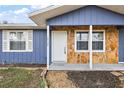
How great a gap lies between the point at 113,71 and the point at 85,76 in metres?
1.92

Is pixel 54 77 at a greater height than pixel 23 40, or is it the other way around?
pixel 23 40

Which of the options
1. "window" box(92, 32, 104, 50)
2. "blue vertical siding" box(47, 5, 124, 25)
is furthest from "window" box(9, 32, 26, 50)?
"window" box(92, 32, 104, 50)

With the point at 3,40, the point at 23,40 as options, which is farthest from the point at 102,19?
the point at 3,40

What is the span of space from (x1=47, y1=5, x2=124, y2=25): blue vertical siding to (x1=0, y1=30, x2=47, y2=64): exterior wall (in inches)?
156

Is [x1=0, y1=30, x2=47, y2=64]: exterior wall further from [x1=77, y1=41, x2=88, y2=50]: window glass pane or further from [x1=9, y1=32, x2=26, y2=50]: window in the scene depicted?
[x1=77, y1=41, x2=88, y2=50]: window glass pane

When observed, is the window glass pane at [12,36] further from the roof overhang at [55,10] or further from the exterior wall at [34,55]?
the roof overhang at [55,10]

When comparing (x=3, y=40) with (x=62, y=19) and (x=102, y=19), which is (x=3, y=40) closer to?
(x=62, y=19)

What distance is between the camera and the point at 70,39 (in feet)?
A: 47.1

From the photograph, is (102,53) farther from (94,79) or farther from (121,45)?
(94,79)

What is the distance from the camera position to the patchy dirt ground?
849 centimetres

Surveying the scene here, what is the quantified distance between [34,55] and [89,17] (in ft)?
17.9

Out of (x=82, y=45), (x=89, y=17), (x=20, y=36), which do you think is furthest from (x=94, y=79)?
(x=20, y=36)

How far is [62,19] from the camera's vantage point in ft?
39.5

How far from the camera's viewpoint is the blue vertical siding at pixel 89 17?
11961mm
